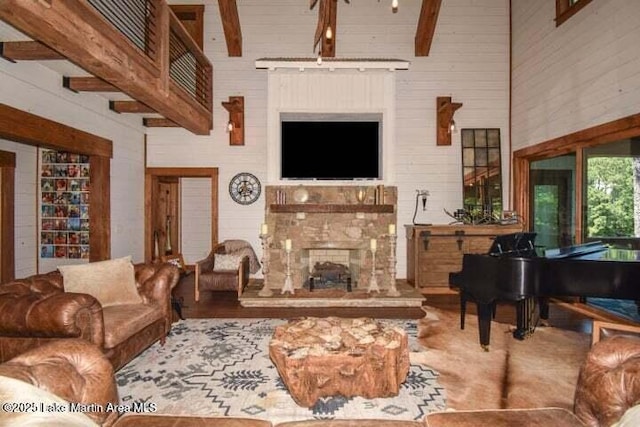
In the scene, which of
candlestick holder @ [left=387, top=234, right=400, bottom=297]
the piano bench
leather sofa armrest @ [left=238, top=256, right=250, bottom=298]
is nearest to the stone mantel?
candlestick holder @ [left=387, top=234, right=400, bottom=297]

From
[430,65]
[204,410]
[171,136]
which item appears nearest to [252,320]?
[204,410]

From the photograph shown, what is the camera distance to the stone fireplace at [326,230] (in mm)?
6371

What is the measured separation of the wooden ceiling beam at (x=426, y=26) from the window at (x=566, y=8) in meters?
1.73

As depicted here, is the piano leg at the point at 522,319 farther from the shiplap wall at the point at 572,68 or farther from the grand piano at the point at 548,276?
the shiplap wall at the point at 572,68

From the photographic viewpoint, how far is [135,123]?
6.46 metres

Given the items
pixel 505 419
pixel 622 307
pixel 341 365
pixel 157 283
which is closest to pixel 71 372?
pixel 341 365

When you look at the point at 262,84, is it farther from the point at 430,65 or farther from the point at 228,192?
the point at 430,65

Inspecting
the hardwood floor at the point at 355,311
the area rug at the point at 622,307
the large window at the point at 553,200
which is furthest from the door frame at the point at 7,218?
the area rug at the point at 622,307

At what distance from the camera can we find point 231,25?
21.4 feet

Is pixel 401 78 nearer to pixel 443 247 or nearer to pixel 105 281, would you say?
pixel 443 247

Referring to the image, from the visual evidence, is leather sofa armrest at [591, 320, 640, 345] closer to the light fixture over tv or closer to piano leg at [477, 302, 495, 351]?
piano leg at [477, 302, 495, 351]

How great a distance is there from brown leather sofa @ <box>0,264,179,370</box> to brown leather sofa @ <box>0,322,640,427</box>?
3.57ft

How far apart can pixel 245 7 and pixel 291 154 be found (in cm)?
280

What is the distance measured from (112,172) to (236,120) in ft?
7.33
